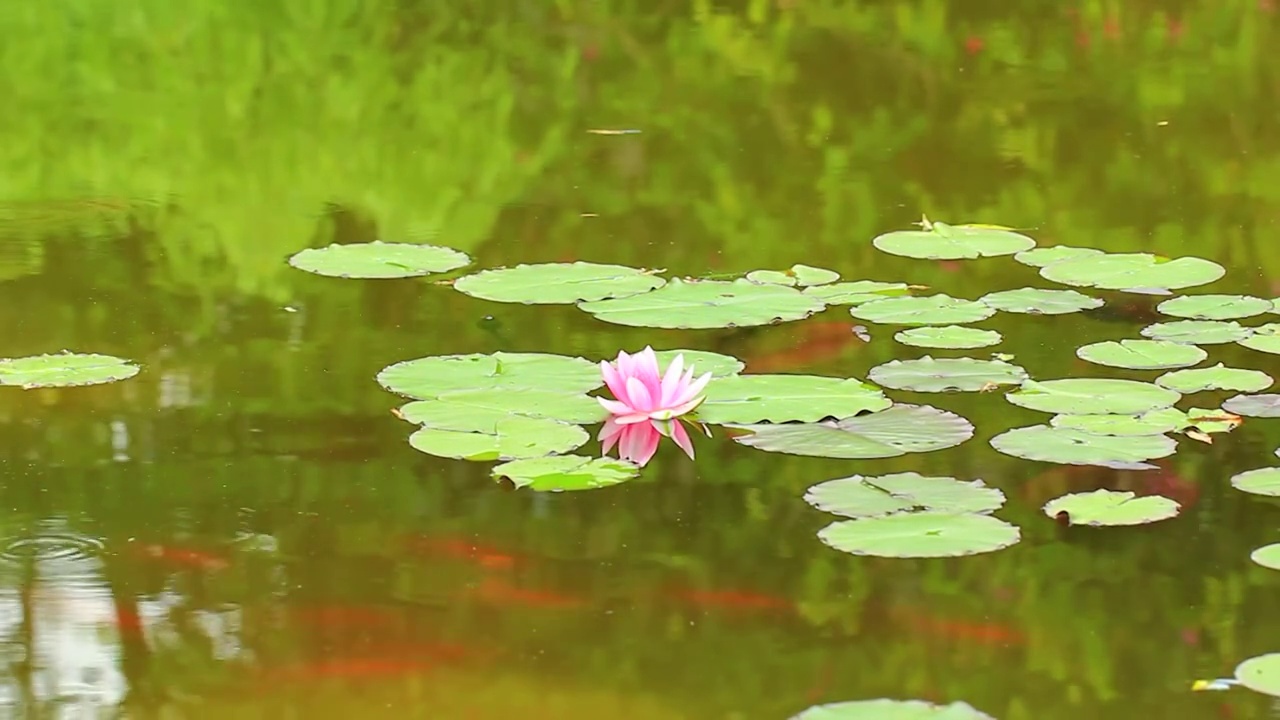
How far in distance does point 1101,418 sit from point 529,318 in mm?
939

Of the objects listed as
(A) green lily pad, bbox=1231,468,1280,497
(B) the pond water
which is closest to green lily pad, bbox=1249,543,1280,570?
(B) the pond water

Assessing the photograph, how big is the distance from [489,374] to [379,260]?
68 centimetres

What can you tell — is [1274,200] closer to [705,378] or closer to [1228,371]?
[1228,371]

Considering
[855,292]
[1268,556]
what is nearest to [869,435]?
[1268,556]

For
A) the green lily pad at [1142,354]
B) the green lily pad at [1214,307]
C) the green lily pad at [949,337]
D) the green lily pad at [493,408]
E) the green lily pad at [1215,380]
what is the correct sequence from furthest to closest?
the green lily pad at [1214,307] → the green lily pad at [949,337] → the green lily pad at [1142,354] → the green lily pad at [1215,380] → the green lily pad at [493,408]

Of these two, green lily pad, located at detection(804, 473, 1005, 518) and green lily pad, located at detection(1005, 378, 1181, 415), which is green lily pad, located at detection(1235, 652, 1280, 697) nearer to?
green lily pad, located at detection(804, 473, 1005, 518)

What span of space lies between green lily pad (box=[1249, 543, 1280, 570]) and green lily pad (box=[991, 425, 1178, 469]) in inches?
9.9

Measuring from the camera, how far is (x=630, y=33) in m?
5.47

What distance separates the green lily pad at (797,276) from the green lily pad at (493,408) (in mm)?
663

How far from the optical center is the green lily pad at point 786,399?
236cm

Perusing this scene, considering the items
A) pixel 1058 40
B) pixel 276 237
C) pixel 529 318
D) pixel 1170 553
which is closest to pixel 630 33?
pixel 1058 40

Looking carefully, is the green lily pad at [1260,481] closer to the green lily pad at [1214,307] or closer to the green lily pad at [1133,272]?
the green lily pad at [1214,307]

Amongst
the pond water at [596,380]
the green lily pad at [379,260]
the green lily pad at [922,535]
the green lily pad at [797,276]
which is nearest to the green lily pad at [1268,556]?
the pond water at [596,380]

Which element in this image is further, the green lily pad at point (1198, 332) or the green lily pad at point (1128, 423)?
the green lily pad at point (1198, 332)
